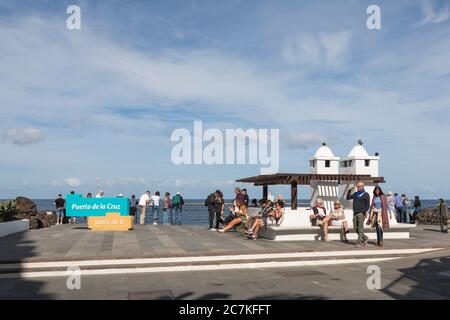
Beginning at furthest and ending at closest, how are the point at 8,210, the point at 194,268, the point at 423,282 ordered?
the point at 8,210 → the point at 194,268 → the point at 423,282

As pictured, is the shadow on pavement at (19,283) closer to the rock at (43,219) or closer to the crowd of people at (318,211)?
the crowd of people at (318,211)

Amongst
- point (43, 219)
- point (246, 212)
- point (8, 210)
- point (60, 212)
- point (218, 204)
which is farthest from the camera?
point (60, 212)

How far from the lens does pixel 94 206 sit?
20203 millimetres

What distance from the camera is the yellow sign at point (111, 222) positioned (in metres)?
20.1

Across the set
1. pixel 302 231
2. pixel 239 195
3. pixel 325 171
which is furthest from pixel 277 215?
pixel 325 171

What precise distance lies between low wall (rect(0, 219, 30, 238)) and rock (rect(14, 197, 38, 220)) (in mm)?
1358

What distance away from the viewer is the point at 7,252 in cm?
1186

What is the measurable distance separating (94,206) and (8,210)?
3551 millimetres

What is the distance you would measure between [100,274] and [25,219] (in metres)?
11.9

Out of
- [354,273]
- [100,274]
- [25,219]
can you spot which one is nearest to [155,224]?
[25,219]

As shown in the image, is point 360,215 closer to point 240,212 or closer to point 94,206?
point 240,212

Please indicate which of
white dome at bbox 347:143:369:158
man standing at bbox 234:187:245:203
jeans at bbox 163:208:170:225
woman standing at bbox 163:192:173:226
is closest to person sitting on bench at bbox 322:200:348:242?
man standing at bbox 234:187:245:203

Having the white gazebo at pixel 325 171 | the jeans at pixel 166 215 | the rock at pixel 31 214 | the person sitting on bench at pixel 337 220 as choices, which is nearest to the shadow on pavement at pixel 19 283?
the rock at pixel 31 214

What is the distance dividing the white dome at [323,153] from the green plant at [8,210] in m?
13.6
